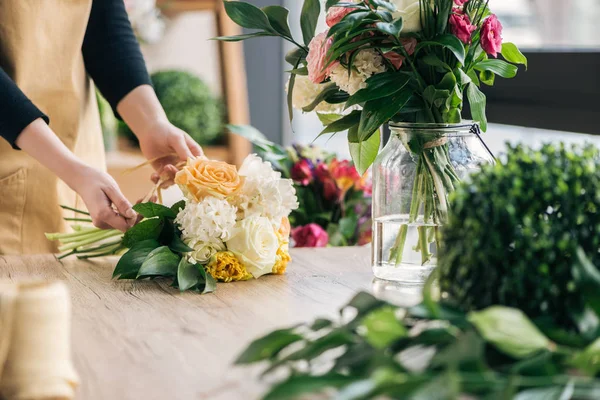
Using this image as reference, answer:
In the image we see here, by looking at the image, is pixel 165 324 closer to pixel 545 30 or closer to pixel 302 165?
pixel 302 165

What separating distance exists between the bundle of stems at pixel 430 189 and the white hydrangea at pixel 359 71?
98mm

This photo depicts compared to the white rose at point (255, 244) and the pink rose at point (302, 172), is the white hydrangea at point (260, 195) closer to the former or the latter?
the white rose at point (255, 244)

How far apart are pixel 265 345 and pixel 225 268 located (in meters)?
0.44

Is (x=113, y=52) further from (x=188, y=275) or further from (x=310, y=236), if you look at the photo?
(x=188, y=275)

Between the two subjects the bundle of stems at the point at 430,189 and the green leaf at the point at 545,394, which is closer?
the green leaf at the point at 545,394

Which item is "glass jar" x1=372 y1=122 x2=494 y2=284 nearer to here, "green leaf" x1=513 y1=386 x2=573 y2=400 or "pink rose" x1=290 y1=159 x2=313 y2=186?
"green leaf" x1=513 y1=386 x2=573 y2=400

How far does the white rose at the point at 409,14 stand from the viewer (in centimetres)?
90

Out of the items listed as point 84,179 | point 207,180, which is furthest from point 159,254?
point 84,179

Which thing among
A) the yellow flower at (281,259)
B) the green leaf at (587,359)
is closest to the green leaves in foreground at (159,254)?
the yellow flower at (281,259)

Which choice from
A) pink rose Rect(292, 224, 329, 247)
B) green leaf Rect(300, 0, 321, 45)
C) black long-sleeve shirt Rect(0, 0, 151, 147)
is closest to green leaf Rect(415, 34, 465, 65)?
green leaf Rect(300, 0, 321, 45)

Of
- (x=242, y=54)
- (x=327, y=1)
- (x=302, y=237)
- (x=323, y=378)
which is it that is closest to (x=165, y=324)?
(x=323, y=378)

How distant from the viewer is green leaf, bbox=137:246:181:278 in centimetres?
102

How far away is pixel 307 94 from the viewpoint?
1021mm

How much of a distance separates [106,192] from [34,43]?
479mm
